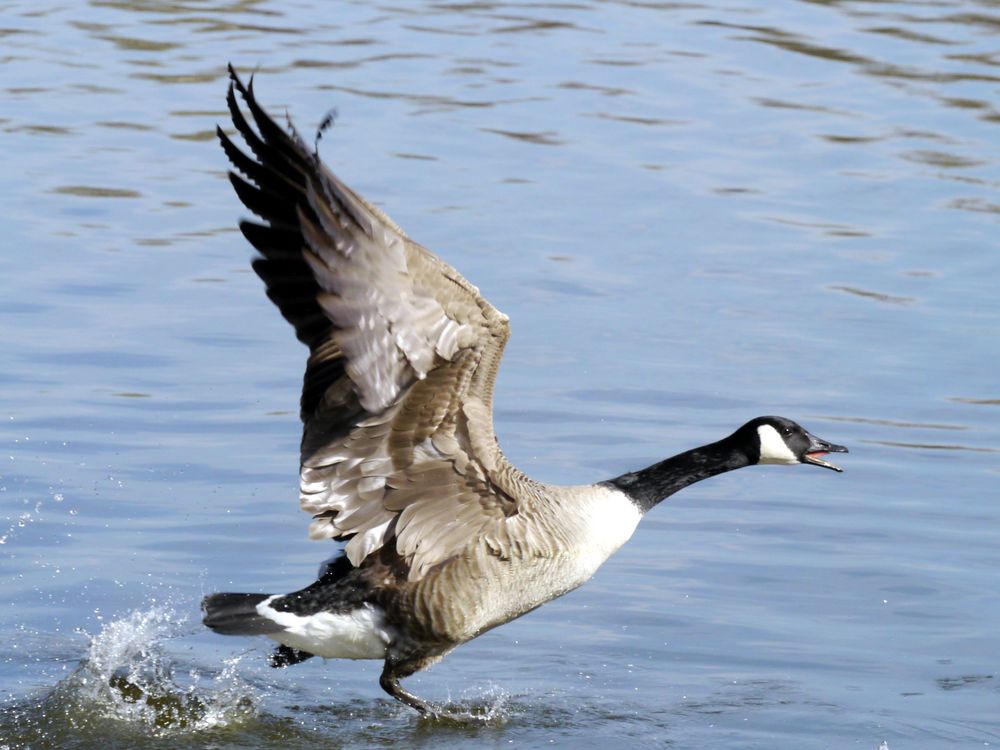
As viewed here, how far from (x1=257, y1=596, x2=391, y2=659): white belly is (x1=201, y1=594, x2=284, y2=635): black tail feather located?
3 centimetres

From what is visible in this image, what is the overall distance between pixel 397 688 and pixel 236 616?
0.71m

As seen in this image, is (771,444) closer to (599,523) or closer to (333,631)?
(599,523)

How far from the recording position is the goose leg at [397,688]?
7.04 meters

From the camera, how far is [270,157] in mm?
6184

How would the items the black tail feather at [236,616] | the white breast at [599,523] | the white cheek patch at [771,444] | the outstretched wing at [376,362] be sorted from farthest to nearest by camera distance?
the white cheek patch at [771,444] < the white breast at [599,523] < the black tail feather at [236,616] < the outstretched wing at [376,362]

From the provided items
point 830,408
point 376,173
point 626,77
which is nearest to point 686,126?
point 626,77

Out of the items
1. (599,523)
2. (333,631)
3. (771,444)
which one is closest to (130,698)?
(333,631)

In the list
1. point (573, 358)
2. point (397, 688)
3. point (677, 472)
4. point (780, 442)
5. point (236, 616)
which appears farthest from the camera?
point (573, 358)

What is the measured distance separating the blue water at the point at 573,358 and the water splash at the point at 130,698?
0.02 meters

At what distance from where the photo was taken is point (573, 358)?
10812 mm

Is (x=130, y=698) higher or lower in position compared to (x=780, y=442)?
lower

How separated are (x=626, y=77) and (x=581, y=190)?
370 centimetres

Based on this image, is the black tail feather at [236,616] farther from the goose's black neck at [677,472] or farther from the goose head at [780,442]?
the goose head at [780,442]

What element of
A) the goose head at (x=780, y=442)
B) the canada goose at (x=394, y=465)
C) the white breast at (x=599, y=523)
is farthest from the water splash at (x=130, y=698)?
the goose head at (x=780, y=442)
